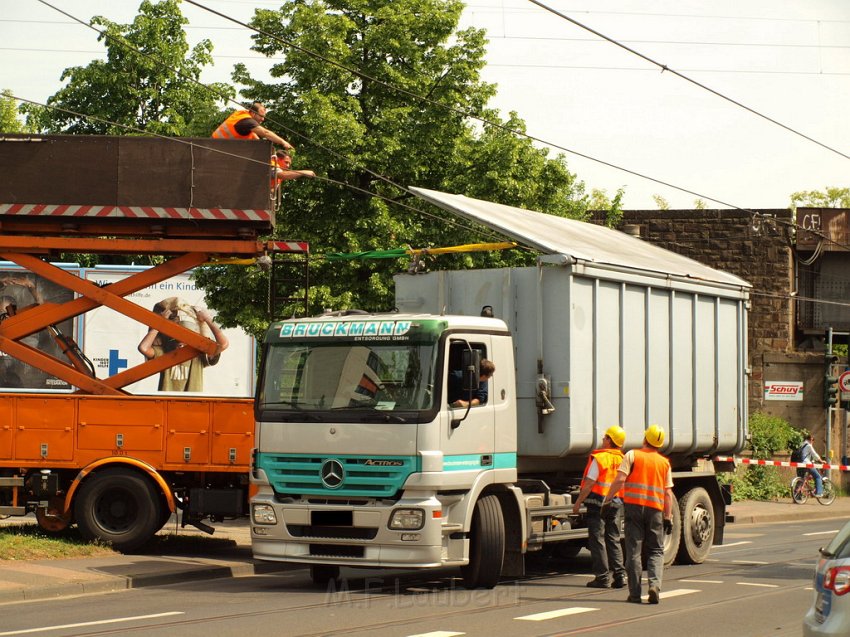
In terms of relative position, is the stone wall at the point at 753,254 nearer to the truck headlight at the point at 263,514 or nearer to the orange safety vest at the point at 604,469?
the orange safety vest at the point at 604,469

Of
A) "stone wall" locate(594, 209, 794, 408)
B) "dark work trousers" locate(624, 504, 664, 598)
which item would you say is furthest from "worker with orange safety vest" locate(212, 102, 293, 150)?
"stone wall" locate(594, 209, 794, 408)

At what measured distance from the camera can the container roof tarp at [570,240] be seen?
14297 mm

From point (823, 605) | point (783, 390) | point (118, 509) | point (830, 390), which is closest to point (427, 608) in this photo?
point (823, 605)

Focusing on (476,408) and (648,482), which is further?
(476,408)

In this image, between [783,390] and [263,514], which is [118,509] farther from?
[783,390]

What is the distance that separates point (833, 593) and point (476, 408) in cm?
630

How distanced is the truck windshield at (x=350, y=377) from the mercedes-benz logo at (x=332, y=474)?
0.53 metres

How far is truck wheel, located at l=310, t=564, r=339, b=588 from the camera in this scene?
13898 millimetres

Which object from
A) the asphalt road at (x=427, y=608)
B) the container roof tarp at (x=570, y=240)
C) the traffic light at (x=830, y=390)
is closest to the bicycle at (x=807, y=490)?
the traffic light at (x=830, y=390)

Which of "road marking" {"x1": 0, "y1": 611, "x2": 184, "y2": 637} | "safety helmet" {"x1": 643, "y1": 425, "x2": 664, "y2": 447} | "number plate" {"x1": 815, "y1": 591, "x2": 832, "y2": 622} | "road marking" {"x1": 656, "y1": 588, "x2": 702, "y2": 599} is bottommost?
"road marking" {"x1": 656, "y1": 588, "x2": 702, "y2": 599}

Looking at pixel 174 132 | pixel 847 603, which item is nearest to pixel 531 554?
pixel 847 603

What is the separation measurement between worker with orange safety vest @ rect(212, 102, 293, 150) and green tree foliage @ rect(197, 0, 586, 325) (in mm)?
6324

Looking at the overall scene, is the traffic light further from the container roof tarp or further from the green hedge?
the container roof tarp

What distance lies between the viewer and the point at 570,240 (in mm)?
15188
